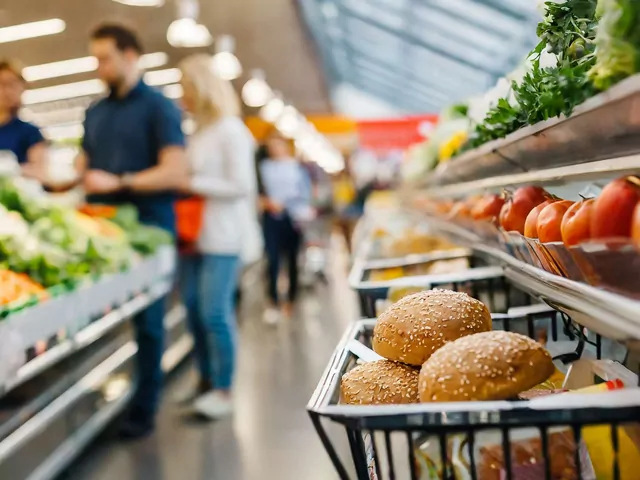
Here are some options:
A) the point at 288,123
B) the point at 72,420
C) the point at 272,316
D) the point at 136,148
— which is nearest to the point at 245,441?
the point at 72,420

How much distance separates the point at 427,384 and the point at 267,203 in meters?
6.29

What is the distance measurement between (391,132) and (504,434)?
1536 cm

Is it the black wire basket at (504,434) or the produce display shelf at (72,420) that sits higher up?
the black wire basket at (504,434)

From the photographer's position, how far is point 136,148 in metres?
3.58

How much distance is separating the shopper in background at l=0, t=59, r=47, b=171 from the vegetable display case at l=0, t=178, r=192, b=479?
50 centimetres

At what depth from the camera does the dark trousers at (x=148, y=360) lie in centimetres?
353

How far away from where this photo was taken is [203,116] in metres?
3.94

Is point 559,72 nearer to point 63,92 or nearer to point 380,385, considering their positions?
point 380,385

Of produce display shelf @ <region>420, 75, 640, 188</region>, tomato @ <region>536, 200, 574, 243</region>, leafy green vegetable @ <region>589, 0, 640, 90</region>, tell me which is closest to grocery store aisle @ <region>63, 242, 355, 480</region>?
produce display shelf @ <region>420, 75, 640, 188</region>

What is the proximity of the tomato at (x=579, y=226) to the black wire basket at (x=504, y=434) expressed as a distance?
0.92ft

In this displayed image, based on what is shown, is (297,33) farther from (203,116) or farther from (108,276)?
(108,276)

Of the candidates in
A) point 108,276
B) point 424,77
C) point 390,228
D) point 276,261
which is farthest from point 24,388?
point 424,77

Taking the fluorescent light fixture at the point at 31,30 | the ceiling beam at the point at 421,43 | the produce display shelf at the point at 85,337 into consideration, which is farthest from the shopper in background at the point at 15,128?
the ceiling beam at the point at 421,43

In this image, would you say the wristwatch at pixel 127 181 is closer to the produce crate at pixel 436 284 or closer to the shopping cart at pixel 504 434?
the produce crate at pixel 436 284
